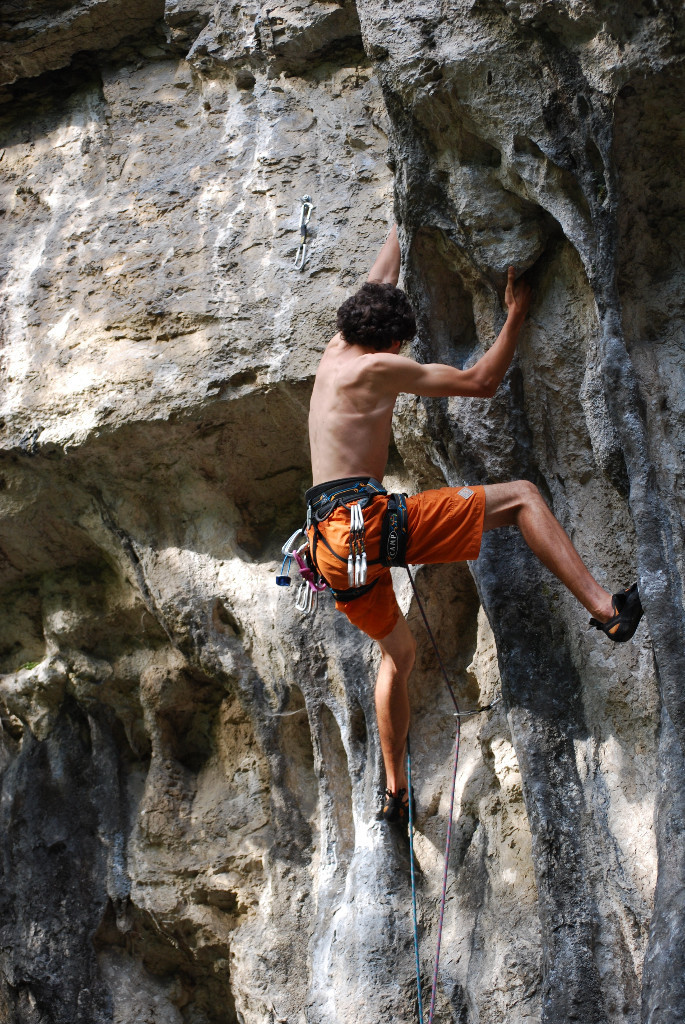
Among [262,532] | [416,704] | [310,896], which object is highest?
[262,532]

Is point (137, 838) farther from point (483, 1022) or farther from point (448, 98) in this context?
point (448, 98)

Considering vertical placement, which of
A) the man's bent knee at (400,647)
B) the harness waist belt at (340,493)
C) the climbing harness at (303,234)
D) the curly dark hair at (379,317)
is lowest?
the man's bent knee at (400,647)

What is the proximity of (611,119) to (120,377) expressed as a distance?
2.61 meters

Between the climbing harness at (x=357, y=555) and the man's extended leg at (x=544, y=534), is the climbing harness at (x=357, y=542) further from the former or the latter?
the man's extended leg at (x=544, y=534)

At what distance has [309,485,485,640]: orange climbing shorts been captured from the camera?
4.11 metres

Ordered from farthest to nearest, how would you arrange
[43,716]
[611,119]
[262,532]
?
[43,716] → [262,532] → [611,119]

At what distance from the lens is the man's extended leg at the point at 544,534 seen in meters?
3.91

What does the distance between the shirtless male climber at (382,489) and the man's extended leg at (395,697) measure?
0.03m

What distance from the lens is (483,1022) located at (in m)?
4.37

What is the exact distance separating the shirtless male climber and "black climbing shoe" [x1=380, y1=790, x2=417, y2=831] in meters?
0.74

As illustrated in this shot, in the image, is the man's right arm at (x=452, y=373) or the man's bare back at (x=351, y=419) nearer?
the man's right arm at (x=452, y=373)

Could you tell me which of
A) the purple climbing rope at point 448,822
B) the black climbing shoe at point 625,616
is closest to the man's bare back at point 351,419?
the purple climbing rope at point 448,822

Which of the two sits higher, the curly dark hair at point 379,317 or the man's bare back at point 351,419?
the curly dark hair at point 379,317

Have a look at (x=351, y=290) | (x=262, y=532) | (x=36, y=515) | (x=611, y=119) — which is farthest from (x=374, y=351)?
(x=36, y=515)
